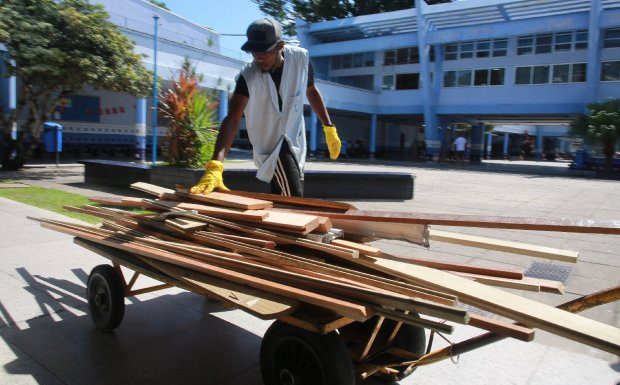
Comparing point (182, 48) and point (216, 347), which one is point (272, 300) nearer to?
point (216, 347)

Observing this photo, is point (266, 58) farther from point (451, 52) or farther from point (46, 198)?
point (451, 52)

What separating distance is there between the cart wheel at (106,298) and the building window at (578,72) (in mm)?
29461

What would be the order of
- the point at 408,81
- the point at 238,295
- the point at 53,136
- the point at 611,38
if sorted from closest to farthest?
1. the point at 238,295
2. the point at 53,136
3. the point at 611,38
4. the point at 408,81

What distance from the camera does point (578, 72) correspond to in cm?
2638

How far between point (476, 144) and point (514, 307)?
3441cm

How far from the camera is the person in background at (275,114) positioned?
134 inches

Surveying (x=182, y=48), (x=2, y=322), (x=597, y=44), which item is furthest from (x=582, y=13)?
(x=2, y=322)

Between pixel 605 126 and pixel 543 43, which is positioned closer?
pixel 605 126

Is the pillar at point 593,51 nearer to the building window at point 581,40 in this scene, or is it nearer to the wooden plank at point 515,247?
the building window at point 581,40

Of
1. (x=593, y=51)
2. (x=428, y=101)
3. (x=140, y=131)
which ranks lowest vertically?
(x=140, y=131)

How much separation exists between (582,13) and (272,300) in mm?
29371

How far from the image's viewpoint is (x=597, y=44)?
24.4 m

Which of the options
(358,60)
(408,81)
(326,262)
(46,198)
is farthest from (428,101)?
(326,262)

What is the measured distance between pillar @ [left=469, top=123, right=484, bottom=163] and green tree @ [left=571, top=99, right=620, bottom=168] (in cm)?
1068
